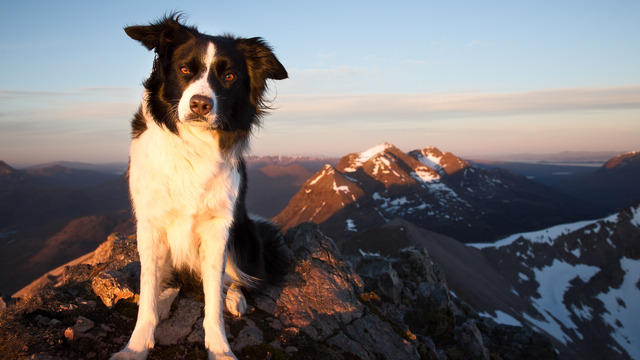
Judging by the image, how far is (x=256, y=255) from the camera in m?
5.91

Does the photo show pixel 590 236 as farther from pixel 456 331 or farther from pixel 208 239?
pixel 208 239

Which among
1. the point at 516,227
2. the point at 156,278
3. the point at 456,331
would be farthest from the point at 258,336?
the point at 516,227

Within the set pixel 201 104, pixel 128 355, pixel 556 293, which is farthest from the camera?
pixel 556 293

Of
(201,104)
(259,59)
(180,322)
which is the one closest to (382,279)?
(180,322)

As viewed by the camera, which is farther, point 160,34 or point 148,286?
point 148,286

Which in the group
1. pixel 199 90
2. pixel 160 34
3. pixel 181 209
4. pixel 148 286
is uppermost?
pixel 160 34

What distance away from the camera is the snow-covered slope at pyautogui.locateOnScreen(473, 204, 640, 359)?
3196 inches

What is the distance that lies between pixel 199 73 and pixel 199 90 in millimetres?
301

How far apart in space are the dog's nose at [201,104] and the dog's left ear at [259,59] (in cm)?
91

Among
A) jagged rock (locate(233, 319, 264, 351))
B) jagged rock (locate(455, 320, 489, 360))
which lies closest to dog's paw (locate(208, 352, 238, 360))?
jagged rock (locate(233, 319, 264, 351))

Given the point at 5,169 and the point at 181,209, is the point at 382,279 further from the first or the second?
the point at 5,169

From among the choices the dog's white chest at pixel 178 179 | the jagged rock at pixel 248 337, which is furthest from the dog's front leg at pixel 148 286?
the jagged rock at pixel 248 337

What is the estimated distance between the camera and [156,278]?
4328 mm

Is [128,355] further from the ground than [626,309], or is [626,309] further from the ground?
[128,355]
